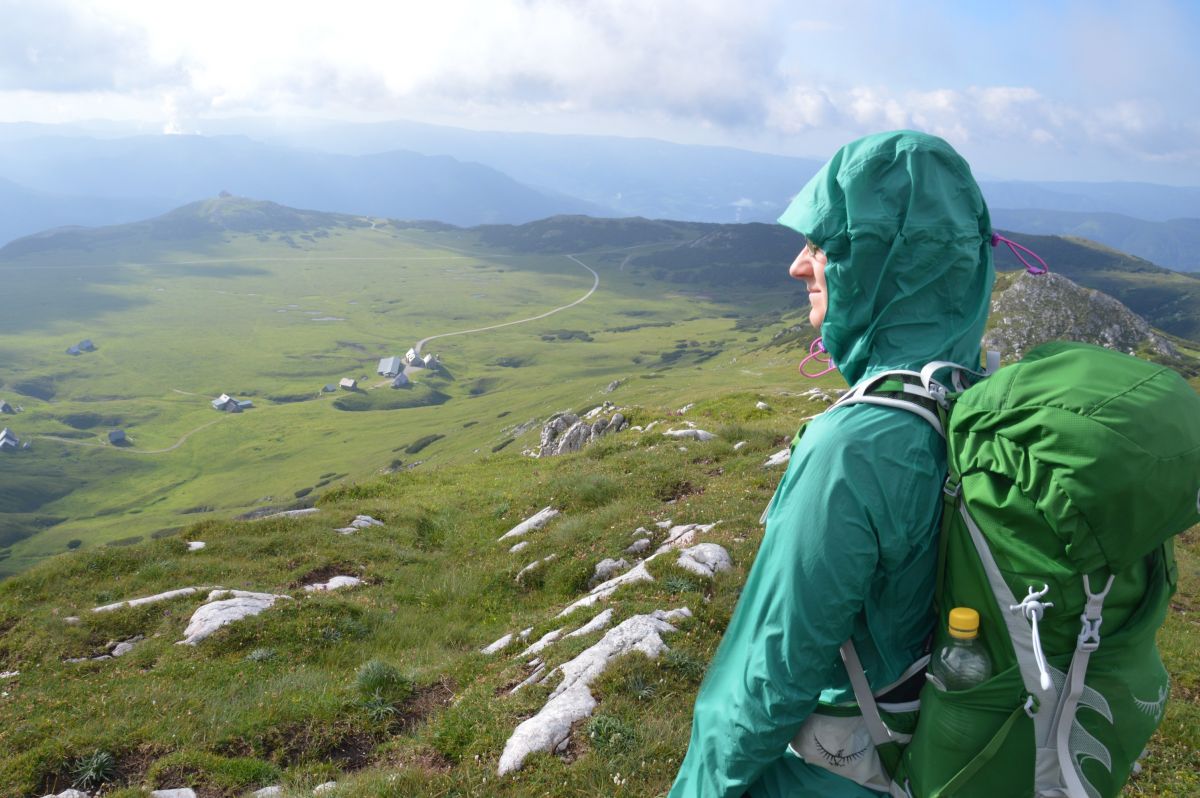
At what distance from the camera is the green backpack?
2.88 metres

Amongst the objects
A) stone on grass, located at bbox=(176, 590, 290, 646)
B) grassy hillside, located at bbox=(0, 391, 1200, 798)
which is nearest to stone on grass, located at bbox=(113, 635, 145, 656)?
grassy hillside, located at bbox=(0, 391, 1200, 798)

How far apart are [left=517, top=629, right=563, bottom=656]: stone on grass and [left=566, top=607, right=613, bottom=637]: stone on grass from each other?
30 centimetres

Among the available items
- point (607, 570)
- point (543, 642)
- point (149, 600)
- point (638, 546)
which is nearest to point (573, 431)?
point (638, 546)

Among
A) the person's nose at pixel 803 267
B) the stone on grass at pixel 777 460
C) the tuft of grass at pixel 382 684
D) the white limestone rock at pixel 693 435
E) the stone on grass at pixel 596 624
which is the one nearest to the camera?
the person's nose at pixel 803 267

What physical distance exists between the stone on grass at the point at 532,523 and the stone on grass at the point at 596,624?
9.23 meters

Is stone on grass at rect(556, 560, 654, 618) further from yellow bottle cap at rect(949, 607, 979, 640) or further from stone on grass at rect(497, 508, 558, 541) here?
yellow bottle cap at rect(949, 607, 979, 640)

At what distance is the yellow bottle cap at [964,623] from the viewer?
3.26 meters

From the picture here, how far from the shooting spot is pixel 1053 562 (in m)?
3.06

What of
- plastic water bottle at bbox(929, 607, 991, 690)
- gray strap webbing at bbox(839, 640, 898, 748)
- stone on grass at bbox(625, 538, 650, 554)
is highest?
plastic water bottle at bbox(929, 607, 991, 690)

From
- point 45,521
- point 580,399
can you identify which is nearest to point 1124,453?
point 580,399

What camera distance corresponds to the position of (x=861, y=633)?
3727mm

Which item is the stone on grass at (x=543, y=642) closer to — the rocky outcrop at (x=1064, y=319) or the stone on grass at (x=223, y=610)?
the stone on grass at (x=223, y=610)

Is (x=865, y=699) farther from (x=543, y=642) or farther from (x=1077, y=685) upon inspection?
(x=543, y=642)

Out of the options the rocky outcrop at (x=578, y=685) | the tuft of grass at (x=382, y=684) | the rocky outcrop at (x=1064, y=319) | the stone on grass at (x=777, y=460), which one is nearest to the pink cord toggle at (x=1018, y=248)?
the rocky outcrop at (x=578, y=685)
